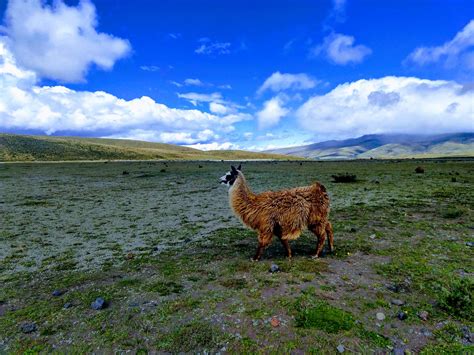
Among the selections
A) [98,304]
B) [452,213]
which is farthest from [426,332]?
[452,213]

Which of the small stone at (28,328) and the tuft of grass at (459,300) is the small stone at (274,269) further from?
the small stone at (28,328)

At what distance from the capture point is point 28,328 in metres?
5.96

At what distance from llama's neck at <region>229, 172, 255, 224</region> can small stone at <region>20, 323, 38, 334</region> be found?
622 centimetres

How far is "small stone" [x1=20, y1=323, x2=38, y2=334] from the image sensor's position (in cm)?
592

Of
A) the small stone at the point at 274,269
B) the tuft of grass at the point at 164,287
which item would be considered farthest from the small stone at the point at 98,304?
the small stone at the point at 274,269

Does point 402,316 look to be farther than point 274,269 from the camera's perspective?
No

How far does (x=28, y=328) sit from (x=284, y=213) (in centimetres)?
712

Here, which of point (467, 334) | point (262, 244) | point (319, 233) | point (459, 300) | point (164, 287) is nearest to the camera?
point (467, 334)

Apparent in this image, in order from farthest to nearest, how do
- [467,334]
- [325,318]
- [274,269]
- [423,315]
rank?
[274,269], [423,315], [325,318], [467,334]

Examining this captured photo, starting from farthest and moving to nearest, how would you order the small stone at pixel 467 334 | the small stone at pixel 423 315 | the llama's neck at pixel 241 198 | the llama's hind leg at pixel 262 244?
the llama's neck at pixel 241 198
the llama's hind leg at pixel 262 244
the small stone at pixel 423 315
the small stone at pixel 467 334

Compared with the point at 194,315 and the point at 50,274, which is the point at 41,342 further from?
the point at 50,274

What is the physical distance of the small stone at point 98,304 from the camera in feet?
21.9

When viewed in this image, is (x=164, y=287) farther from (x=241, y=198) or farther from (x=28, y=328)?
(x=241, y=198)

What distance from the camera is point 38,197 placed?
23.7 meters
